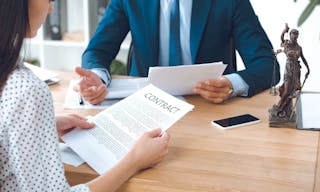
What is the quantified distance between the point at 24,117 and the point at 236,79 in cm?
90

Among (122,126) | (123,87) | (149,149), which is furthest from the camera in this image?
(123,87)

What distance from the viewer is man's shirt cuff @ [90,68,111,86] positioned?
1.71m

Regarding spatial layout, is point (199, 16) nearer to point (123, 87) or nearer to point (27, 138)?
point (123, 87)

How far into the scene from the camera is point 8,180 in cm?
99

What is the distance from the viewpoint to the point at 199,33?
193 cm

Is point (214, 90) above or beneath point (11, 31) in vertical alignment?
beneath

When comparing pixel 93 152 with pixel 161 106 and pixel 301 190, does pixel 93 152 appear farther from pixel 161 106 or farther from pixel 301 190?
pixel 301 190

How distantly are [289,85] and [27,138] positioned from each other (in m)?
0.74

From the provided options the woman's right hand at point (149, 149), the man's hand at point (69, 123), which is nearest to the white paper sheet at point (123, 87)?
the man's hand at point (69, 123)

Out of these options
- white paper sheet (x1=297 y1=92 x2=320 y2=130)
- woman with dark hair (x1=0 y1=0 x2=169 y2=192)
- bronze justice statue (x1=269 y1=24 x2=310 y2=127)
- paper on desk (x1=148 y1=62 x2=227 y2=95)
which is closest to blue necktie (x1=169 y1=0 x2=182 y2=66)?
paper on desk (x1=148 y1=62 x2=227 y2=95)

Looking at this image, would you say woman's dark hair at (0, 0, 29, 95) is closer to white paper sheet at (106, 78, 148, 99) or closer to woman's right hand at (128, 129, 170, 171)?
woman's right hand at (128, 129, 170, 171)

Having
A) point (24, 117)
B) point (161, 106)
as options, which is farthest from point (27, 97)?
point (161, 106)

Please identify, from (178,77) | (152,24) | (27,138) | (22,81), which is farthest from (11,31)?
(152,24)

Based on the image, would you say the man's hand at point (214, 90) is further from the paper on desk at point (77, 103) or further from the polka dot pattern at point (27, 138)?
the polka dot pattern at point (27, 138)
